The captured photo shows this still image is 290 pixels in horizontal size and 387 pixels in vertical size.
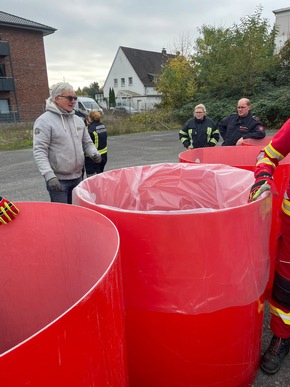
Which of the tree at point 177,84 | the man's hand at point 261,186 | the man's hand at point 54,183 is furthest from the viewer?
the tree at point 177,84

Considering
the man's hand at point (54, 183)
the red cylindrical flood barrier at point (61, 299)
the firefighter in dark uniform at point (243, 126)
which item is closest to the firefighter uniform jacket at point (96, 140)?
the firefighter in dark uniform at point (243, 126)

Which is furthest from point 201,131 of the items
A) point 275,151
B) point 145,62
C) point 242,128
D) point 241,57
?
point 145,62

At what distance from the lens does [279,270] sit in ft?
6.06

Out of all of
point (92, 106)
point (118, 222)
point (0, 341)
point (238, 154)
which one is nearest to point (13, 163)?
point (238, 154)

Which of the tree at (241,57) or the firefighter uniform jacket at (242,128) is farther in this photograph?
the tree at (241,57)

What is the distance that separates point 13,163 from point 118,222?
358 inches

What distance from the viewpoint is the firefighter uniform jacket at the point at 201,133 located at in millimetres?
5250

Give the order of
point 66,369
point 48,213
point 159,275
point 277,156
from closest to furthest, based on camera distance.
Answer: point 66,369 → point 159,275 → point 48,213 → point 277,156

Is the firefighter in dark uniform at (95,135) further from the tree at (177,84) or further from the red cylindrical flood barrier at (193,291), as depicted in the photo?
the tree at (177,84)

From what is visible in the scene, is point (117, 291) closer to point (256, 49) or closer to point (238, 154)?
point (238, 154)

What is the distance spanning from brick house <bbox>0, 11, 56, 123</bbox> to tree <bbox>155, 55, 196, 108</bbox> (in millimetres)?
9066

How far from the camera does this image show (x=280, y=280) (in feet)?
6.05

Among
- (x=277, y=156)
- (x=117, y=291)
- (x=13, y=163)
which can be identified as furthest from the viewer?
(x=13, y=163)

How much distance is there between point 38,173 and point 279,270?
7065mm
